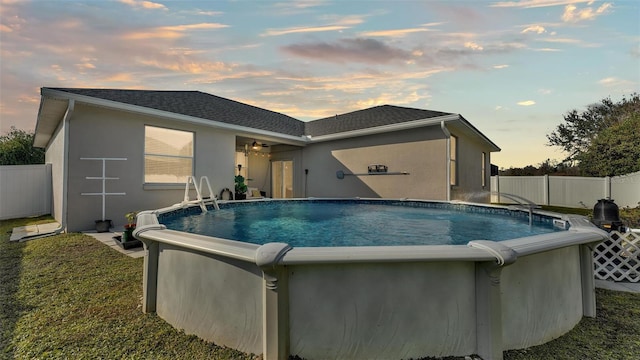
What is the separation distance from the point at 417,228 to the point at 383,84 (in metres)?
6.45

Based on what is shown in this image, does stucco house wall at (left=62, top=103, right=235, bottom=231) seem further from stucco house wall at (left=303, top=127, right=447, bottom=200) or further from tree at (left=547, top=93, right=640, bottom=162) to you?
tree at (left=547, top=93, right=640, bottom=162)

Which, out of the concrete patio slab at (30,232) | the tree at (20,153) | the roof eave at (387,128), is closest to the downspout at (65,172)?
the concrete patio slab at (30,232)

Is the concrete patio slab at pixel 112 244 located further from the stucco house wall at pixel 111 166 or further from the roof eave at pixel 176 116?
the roof eave at pixel 176 116

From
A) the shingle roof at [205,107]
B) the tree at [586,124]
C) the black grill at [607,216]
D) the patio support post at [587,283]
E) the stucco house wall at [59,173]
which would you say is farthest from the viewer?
the tree at [586,124]

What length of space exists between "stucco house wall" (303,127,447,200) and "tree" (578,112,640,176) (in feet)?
36.7

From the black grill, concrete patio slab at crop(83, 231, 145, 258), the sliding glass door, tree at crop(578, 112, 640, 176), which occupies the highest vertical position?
tree at crop(578, 112, 640, 176)

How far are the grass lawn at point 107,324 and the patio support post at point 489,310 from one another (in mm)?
249

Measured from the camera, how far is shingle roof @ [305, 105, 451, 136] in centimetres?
911

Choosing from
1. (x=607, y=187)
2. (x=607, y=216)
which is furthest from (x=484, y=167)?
(x=607, y=216)

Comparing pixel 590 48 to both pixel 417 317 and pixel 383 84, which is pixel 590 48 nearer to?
pixel 383 84

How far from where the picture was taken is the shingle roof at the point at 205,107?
7164 mm

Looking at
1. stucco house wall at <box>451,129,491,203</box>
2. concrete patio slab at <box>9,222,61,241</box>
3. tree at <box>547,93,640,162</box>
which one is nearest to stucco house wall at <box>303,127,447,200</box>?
stucco house wall at <box>451,129,491,203</box>

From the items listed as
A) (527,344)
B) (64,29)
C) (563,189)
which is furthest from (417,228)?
(563,189)

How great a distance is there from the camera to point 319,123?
12.8m
